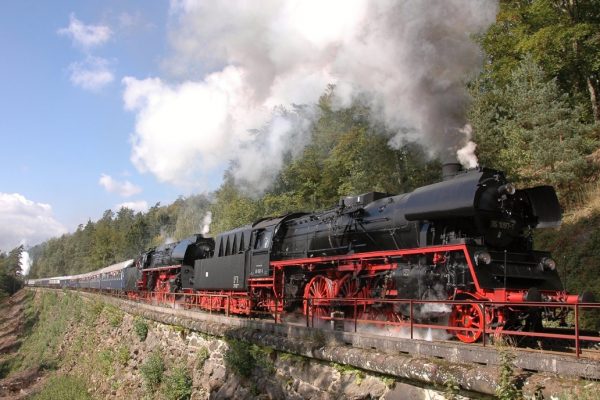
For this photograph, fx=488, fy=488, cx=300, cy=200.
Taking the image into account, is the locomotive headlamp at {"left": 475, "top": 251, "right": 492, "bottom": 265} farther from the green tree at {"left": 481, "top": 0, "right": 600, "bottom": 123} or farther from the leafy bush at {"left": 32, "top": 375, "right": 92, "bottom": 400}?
the green tree at {"left": 481, "top": 0, "right": 600, "bottom": 123}

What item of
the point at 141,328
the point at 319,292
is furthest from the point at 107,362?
the point at 319,292

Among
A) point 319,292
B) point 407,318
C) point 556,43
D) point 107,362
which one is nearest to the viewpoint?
point 407,318

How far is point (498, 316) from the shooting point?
793 cm

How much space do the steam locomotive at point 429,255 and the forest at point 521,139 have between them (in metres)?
3.23

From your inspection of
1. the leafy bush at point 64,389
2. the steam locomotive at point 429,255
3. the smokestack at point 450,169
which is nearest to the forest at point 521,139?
the smokestack at point 450,169

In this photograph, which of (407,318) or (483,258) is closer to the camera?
(483,258)

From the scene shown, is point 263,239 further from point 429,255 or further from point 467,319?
point 467,319

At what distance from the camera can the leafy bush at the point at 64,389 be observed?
69.1 feet

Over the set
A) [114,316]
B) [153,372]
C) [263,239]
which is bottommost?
[153,372]

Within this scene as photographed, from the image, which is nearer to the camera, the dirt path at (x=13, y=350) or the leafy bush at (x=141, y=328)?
the leafy bush at (x=141, y=328)

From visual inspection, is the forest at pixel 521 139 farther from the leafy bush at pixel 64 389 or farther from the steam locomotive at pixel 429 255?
the leafy bush at pixel 64 389

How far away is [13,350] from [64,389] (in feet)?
72.7

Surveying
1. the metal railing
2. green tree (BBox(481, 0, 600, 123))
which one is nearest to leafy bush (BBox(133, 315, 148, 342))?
the metal railing

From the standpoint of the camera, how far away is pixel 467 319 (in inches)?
328
